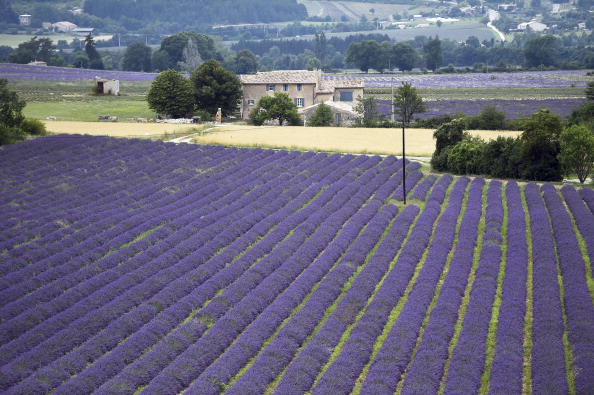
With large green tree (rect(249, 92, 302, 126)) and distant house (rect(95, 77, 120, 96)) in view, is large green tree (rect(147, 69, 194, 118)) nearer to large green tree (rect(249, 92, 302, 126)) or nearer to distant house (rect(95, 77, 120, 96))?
large green tree (rect(249, 92, 302, 126))

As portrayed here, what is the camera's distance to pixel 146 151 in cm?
4809

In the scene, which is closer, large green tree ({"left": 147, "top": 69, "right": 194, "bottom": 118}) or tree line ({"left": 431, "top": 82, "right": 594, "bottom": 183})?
tree line ({"left": 431, "top": 82, "right": 594, "bottom": 183})

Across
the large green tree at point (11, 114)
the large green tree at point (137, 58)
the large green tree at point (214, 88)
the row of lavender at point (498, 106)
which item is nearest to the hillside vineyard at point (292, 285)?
the large green tree at point (11, 114)

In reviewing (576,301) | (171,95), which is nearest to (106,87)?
(171,95)

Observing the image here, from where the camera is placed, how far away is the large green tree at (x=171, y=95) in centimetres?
6831

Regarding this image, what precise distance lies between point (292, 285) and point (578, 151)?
925 inches

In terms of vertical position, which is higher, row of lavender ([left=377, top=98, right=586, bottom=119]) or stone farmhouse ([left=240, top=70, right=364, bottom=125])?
stone farmhouse ([left=240, top=70, right=364, bottom=125])

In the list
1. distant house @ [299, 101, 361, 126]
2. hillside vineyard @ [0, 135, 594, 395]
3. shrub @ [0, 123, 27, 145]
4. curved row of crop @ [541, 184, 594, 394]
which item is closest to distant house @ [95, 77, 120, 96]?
distant house @ [299, 101, 361, 126]

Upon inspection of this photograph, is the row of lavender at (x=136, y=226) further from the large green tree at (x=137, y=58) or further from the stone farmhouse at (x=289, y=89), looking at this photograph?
the large green tree at (x=137, y=58)

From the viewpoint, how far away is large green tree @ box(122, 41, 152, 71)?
472 feet

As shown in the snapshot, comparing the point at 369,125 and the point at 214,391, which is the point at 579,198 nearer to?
the point at 214,391

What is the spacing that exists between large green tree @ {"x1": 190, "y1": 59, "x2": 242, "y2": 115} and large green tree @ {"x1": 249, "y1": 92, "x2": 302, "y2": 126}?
4800 millimetres

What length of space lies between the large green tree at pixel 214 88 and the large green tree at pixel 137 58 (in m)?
76.0

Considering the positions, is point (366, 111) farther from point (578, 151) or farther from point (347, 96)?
point (578, 151)
